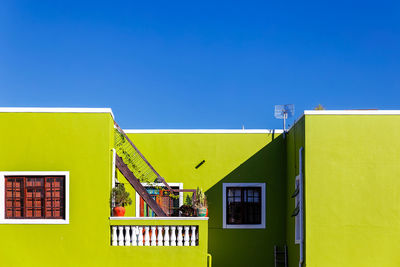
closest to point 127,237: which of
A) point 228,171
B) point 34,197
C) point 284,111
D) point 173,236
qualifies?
point 173,236

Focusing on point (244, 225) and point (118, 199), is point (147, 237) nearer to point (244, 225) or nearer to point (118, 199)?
point (118, 199)

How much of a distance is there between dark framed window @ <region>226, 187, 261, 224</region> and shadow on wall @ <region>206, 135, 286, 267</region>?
243 millimetres

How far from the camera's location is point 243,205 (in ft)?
45.2

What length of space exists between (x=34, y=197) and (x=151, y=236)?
2.83 metres

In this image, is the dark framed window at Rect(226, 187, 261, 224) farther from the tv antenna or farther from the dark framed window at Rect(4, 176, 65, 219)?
the dark framed window at Rect(4, 176, 65, 219)

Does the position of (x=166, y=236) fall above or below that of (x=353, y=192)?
below

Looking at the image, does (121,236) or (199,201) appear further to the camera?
(199,201)

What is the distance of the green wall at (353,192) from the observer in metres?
10.4

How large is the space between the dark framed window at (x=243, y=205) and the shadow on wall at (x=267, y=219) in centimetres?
24

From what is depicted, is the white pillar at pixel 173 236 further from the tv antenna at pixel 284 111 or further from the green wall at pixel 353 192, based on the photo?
the tv antenna at pixel 284 111

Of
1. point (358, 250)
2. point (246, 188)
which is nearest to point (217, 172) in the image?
point (246, 188)

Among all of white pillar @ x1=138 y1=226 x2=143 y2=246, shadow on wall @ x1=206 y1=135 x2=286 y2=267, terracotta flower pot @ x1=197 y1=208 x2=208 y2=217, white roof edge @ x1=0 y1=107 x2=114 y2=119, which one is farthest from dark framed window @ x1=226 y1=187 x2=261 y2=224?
white roof edge @ x1=0 y1=107 x2=114 y2=119

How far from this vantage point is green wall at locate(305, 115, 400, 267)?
1044 cm

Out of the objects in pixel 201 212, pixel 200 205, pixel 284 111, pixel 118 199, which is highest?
pixel 284 111
